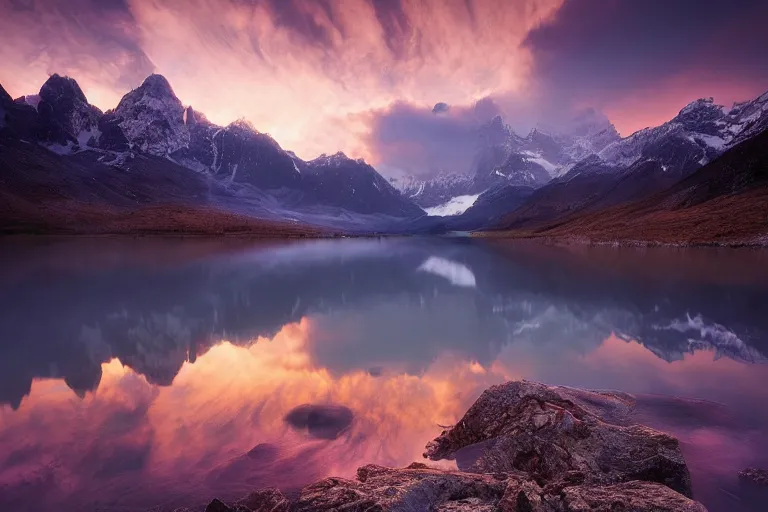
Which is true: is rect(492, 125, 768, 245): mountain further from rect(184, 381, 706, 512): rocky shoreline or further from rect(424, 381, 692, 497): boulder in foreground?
rect(184, 381, 706, 512): rocky shoreline

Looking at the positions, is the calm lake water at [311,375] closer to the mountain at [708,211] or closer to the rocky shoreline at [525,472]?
the rocky shoreline at [525,472]

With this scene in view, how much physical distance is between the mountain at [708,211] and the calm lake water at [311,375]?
73778 millimetres

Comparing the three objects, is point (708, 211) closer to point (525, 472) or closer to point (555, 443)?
point (555, 443)

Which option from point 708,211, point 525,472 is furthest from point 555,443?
point 708,211

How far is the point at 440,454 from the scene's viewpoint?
1155 centimetres

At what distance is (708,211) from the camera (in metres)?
125

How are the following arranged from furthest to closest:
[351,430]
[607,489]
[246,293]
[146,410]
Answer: [246,293]
[146,410]
[351,430]
[607,489]

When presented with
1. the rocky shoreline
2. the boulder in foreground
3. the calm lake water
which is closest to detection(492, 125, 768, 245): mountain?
the calm lake water

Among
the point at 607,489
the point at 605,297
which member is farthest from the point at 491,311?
the point at 607,489

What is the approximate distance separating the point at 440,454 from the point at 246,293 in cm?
3209

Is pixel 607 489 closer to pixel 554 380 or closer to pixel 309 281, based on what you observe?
pixel 554 380

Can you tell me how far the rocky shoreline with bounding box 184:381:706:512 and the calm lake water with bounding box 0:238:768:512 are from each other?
1242 mm

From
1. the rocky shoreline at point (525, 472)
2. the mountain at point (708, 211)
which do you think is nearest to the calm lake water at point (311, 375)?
the rocky shoreline at point (525, 472)

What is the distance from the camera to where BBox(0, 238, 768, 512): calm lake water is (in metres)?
10.6
